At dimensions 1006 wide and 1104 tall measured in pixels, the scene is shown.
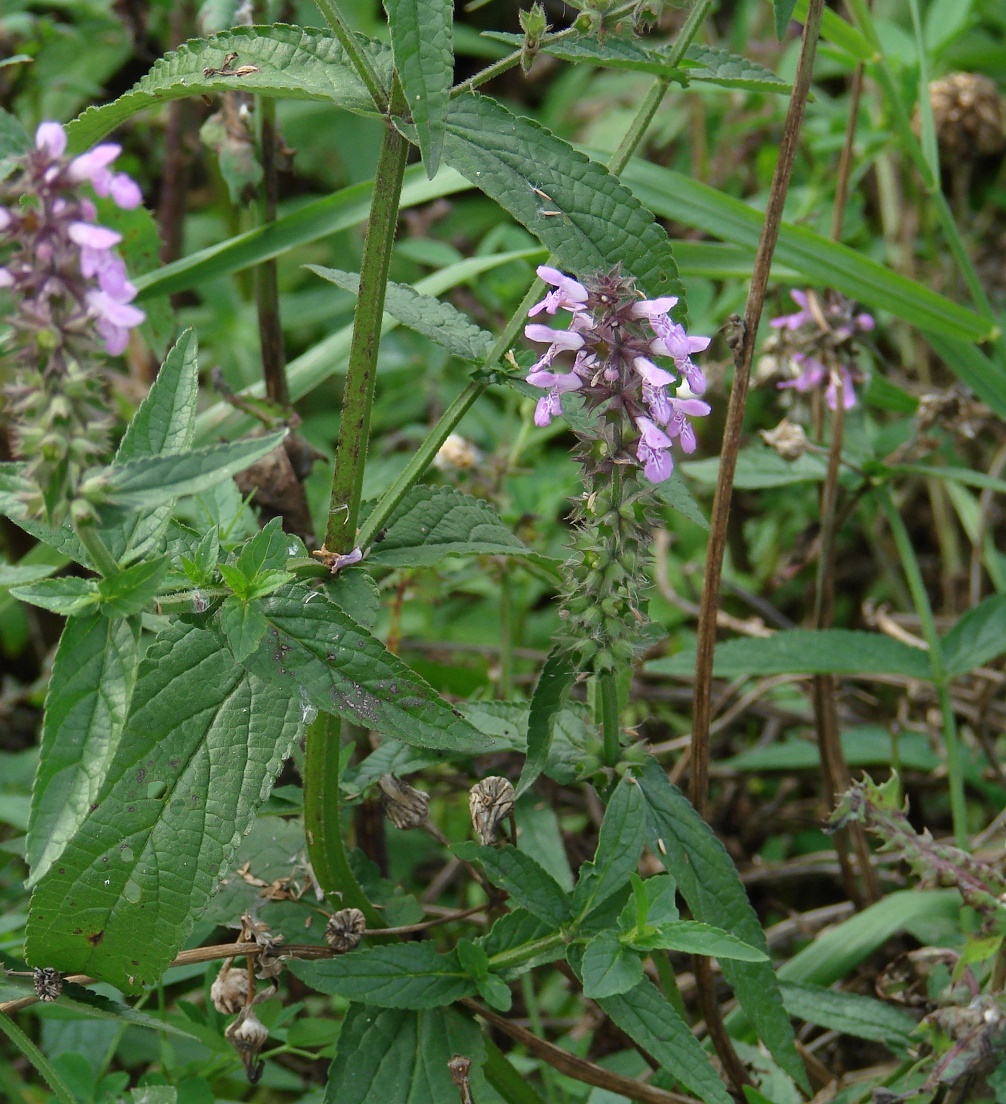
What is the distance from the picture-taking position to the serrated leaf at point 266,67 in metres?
1.40

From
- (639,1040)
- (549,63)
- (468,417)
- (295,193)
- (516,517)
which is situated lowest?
(639,1040)

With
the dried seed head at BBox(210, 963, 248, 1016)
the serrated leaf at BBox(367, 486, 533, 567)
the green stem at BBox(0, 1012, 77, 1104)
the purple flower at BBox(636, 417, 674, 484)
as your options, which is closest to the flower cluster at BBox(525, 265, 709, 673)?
the purple flower at BBox(636, 417, 674, 484)

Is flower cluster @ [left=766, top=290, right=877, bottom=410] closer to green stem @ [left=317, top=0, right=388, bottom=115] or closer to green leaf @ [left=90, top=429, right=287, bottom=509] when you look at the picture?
green stem @ [left=317, top=0, right=388, bottom=115]

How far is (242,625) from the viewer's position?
1.31 m

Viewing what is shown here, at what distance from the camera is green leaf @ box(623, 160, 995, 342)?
7.30ft

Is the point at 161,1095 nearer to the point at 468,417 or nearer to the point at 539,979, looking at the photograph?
the point at 539,979

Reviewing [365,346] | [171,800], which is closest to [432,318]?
[365,346]

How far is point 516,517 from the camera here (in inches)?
106

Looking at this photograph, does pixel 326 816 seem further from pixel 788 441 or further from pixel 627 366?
pixel 788 441

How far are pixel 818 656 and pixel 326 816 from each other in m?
1.02

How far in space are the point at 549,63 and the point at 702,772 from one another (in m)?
3.91

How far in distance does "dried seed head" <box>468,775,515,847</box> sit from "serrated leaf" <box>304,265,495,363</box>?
614 mm

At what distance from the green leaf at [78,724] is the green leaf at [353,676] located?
0.50 ft

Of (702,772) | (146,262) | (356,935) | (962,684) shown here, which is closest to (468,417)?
(146,262)
